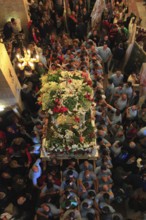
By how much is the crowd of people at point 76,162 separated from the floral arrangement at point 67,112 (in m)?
0.53

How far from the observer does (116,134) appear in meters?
6.34

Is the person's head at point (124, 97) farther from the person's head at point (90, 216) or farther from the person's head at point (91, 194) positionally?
the person's head at point (90, 216)

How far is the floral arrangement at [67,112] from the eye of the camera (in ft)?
17.3

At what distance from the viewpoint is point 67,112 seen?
526cm

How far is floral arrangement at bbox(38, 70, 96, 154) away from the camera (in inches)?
207

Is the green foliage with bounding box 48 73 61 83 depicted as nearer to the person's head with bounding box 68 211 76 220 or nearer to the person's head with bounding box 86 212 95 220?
the person's head with bounding box 68 211 76 220

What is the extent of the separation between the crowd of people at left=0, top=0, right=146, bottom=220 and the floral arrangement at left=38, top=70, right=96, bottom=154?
53 centimetres

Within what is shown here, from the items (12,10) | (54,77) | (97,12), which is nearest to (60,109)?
(54,77)

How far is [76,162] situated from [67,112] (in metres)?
1.44

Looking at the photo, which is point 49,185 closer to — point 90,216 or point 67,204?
point 67,204

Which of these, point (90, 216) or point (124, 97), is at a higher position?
point (124, 97)

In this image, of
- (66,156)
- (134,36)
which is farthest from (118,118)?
(134,36)

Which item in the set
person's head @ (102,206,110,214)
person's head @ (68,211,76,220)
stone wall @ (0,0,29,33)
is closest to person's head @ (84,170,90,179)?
person's head @ (102,206,110,214)

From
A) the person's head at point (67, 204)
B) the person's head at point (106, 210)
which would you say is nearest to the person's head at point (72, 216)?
the person's head at point (67, 204)
